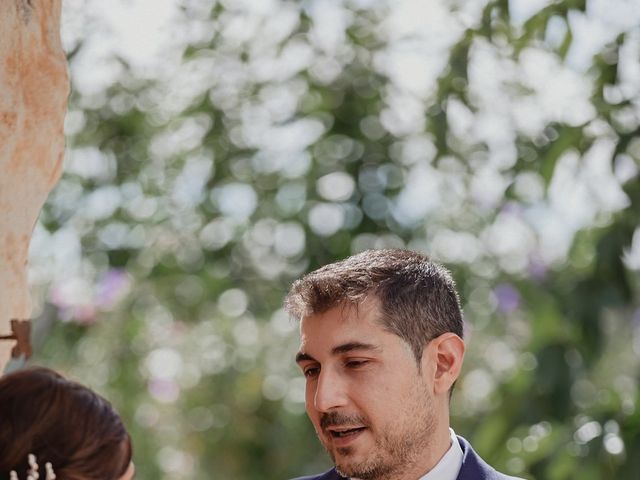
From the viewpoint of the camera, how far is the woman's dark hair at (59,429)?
2518 mm

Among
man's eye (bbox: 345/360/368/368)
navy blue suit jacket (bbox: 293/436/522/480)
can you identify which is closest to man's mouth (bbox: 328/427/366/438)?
man's eye (bbox: 345/360/368/368)

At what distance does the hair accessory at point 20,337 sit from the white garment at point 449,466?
983 millimetres

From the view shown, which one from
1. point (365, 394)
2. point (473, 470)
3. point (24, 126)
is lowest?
point (473, 470)

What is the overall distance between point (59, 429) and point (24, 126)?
689 millimetres

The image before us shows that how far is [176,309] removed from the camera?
22.4 ft

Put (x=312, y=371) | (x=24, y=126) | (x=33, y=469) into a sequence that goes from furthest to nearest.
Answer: (x=24, y=126), (x=312, y=371), (x=33, y=469)

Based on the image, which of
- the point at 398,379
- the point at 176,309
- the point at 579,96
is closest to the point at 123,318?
the point at 176,309

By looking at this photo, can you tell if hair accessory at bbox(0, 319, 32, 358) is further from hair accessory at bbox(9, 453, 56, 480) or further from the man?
the man

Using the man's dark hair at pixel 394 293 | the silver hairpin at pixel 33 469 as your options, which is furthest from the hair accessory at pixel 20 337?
the man's dark hair at pixel 394 293

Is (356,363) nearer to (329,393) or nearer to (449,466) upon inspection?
(329,393)

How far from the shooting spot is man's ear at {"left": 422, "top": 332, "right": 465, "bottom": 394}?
2.63 meters

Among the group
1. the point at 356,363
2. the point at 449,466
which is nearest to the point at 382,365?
the point at 356,363

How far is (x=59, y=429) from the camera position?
8.39 feet

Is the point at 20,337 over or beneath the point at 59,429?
over
